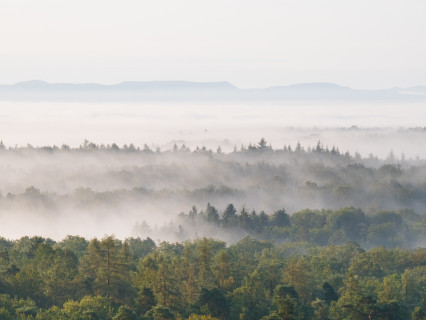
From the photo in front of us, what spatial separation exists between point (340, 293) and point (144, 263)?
1229 inches

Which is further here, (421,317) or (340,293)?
(340,293)

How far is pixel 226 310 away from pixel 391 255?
80.0 meters

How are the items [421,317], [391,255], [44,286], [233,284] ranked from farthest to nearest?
[391,255]
[233,284]
[44,286]
[421,317]

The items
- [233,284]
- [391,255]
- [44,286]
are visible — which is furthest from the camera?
[391,255]

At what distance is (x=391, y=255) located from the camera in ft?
639

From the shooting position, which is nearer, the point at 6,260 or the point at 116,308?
the point at 116,308

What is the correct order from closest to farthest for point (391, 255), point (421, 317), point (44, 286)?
point (421, 317)
point (44, 286)
point (391, 255)

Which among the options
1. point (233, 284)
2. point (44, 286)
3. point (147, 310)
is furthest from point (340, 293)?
point (44, 286)

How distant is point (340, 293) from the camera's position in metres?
143

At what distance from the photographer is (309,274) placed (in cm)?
14375

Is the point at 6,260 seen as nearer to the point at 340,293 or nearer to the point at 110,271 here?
the point at 110,271

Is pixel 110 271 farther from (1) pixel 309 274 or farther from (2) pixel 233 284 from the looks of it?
(1) pixel 309 274

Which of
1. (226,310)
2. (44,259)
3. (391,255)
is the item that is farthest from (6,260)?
(391,255)

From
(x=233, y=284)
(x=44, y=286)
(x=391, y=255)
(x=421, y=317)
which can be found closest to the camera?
(x=421, y=317)
